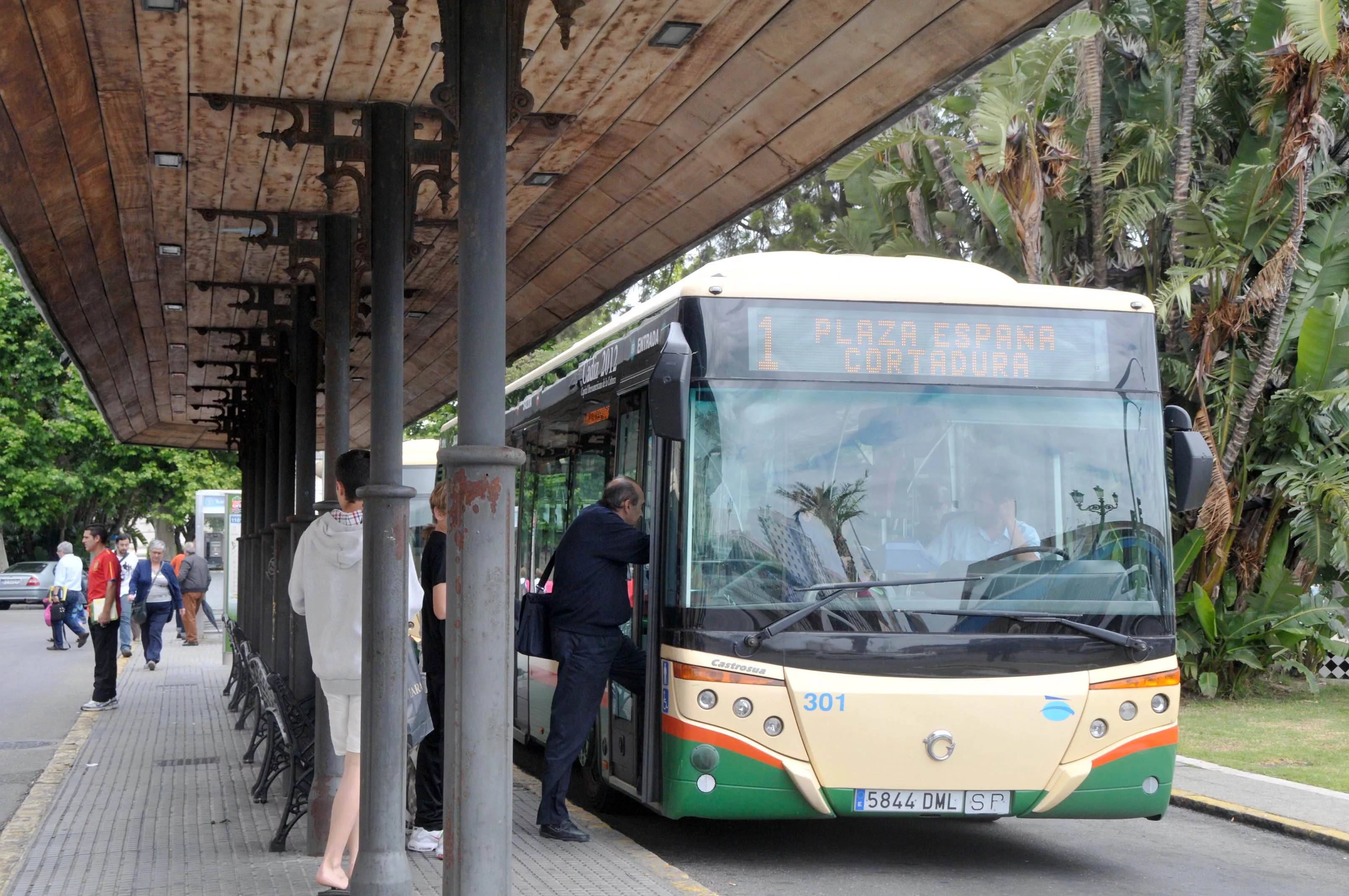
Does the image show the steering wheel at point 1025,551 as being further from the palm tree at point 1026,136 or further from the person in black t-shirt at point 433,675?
the palm tree at point 1026,136

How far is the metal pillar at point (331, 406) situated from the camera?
7602mm

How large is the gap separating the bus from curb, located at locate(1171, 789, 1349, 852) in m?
2.02

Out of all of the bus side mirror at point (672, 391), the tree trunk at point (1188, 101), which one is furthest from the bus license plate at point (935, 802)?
the tree trunk at point (1188, 101)

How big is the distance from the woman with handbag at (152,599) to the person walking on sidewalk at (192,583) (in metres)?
3.87

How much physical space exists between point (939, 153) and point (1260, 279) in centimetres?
608

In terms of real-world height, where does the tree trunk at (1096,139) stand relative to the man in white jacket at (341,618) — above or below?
above

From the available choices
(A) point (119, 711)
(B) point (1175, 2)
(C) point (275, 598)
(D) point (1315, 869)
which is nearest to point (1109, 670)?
(D) point (1315, 869)

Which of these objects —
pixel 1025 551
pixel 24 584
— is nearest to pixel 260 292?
pixel 1025 551

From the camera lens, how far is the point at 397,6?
5.44 metres

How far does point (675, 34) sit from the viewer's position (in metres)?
6.31

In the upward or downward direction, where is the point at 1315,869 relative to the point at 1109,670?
downward

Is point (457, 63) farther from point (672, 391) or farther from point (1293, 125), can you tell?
point (1293, 125)

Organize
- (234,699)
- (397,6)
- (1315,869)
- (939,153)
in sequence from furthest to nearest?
(939,153), (234,699), (1315,869), (397,6)

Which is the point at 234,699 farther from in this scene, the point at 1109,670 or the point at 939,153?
the point at 939,153
